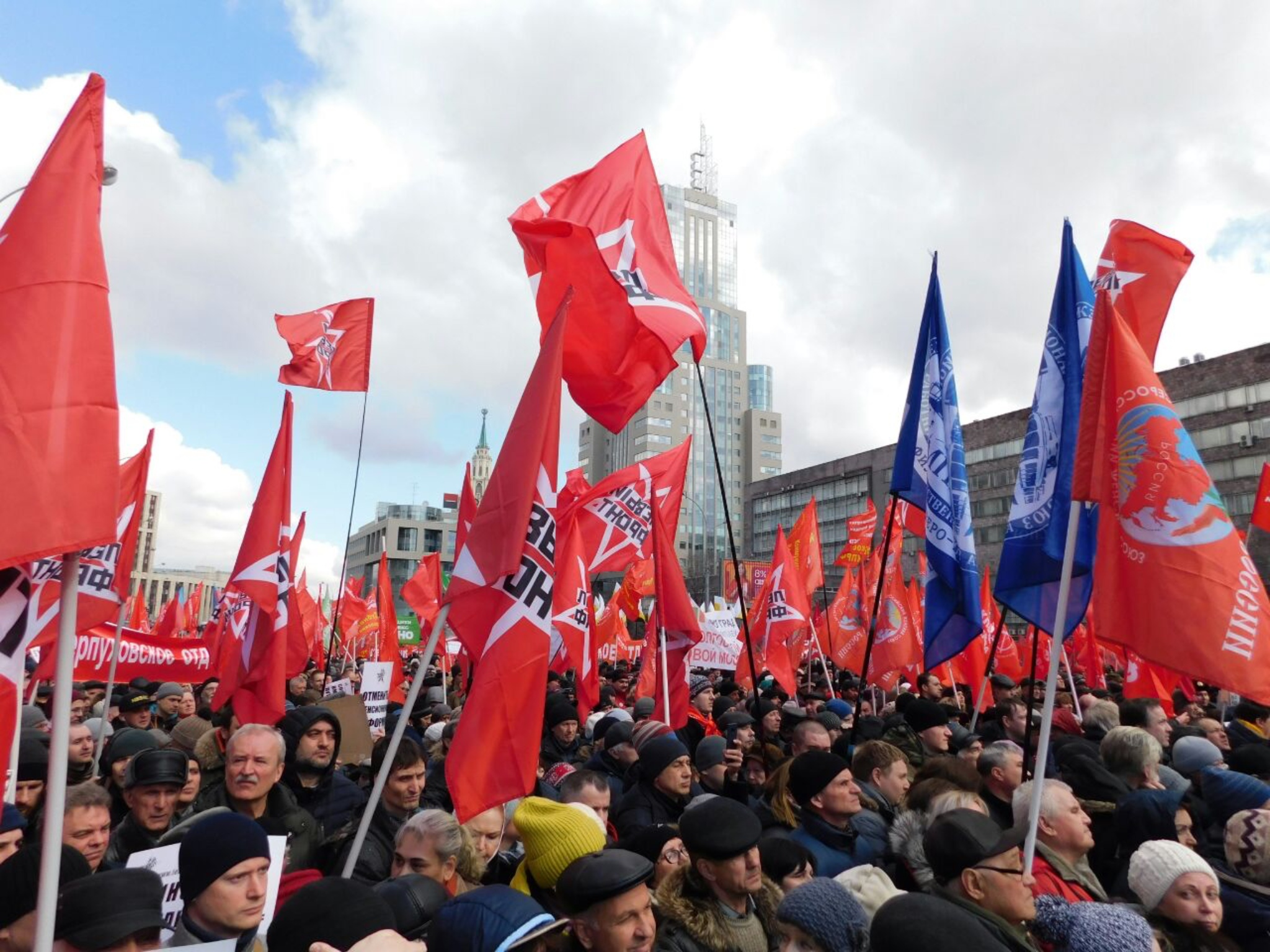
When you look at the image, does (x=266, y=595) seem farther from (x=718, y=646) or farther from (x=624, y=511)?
(x=718, y=646)

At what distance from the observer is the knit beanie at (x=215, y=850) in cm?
314

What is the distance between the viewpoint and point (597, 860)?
3.14 metres

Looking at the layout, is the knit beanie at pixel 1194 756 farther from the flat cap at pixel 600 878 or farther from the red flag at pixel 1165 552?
the flat cap at pixel 600 878

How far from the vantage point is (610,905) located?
3049 mm

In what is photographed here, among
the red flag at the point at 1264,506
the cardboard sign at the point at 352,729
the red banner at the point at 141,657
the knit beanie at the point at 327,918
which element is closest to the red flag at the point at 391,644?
the red banner at the point at 141,657

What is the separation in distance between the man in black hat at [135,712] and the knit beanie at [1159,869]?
876cm

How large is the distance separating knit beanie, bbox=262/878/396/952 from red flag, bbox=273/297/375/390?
8.96 m

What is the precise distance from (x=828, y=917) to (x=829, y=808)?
1.81 metres

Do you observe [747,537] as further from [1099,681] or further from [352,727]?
[352,727]

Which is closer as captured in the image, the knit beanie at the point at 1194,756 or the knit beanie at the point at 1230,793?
the knit beanie at the point at 1230,793

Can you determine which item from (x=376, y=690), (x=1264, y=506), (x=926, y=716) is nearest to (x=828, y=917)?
(x=926, y=716)

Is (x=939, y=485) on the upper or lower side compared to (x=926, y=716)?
upper

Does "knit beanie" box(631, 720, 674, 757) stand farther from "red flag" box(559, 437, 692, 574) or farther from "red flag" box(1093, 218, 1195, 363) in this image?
"red flag" box(1093, 218, 1195, 363)

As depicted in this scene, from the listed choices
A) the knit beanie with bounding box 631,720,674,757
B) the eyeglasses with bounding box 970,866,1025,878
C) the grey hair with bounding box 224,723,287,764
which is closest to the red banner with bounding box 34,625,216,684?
the grey hair with bounding box 224,723,287,764
